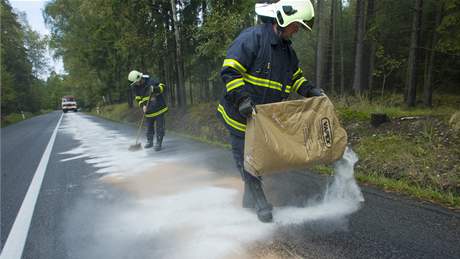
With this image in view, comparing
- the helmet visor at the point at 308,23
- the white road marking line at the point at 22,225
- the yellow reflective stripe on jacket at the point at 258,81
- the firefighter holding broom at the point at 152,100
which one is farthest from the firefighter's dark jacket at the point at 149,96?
the helmet visor at the point at 308,23

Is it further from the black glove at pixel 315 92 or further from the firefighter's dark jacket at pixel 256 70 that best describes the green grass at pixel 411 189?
the firefighter's dark jacket at pixel 256 70

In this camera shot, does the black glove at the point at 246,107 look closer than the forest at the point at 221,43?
Yes

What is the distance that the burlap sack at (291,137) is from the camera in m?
2.72

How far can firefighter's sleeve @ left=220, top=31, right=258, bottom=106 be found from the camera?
2809mm

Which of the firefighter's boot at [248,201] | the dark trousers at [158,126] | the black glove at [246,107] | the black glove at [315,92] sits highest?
the black glove at [315,92]

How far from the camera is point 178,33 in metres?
12.2

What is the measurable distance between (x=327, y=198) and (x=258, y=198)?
98cm

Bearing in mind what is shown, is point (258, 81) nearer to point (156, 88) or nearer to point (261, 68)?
point (261, 68)

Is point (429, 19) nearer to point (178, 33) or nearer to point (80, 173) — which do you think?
point (178, 33)

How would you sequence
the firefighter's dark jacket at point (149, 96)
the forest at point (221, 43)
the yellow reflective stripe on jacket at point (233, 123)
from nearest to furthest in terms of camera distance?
1. the yellow reflective stripe on jacket at point (233, 123)
2. the firefighter's dark jacket at point (149, 96)
3. the forest at point (221, 43)

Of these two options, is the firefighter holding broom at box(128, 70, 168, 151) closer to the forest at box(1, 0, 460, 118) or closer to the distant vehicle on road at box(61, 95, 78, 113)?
the forest at box(1, 0, 460, 118)

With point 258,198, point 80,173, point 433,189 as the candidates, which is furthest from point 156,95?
point 433,189

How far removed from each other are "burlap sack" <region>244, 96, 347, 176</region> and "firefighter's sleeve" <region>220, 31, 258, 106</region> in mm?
232

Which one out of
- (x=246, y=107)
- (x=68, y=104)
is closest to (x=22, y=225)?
(x=246, y=107)
